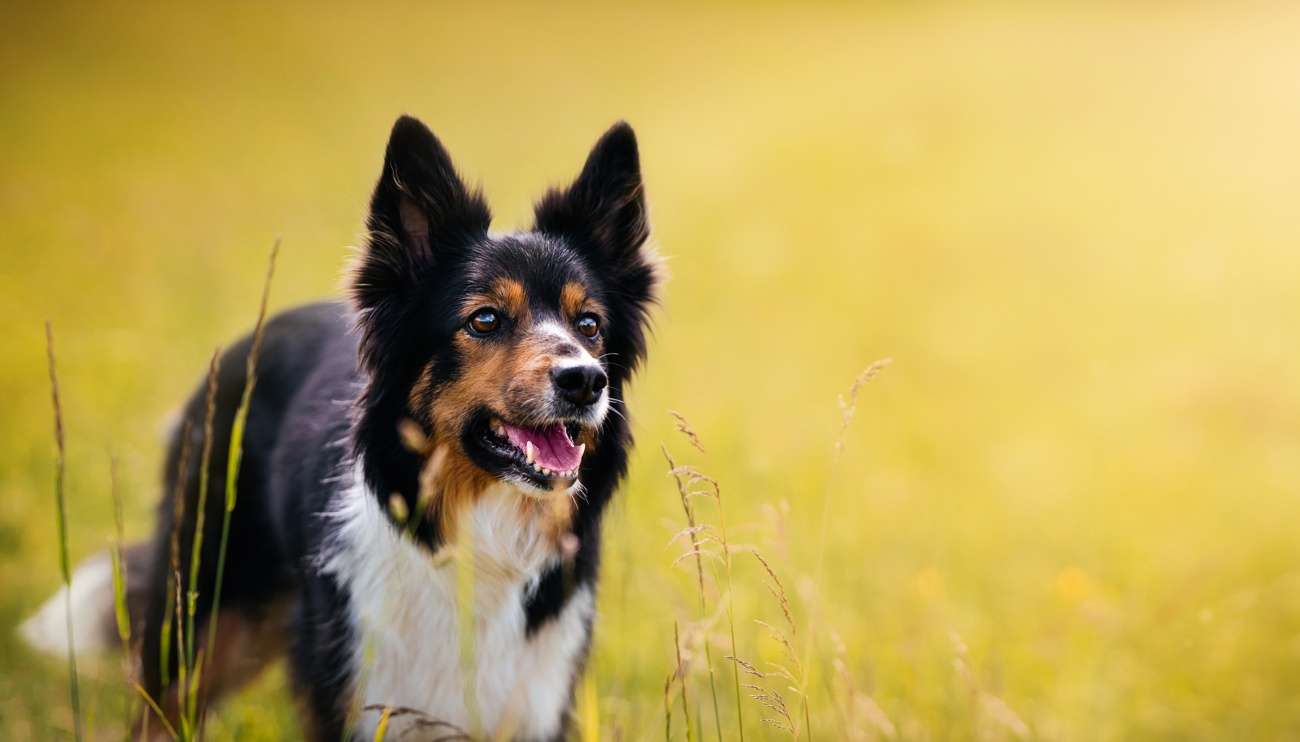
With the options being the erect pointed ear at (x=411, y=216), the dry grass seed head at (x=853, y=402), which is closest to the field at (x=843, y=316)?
the dry grass seed head at (x=853, y=402)

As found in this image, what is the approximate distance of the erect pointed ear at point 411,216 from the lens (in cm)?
285

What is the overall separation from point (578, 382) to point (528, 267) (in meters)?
0.58

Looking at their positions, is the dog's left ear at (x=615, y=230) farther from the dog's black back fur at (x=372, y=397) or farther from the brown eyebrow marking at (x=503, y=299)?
the brown eyebrow marking at (x=503, y=299)

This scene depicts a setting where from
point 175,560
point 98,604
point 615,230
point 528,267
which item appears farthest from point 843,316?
point 175,560

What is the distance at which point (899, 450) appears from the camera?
6.25m

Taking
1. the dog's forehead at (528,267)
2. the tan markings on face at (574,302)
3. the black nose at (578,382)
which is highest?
the dog's forehead at (528,267)

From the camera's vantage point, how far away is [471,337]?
2906 mm

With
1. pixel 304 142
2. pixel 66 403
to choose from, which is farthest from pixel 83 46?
pixel 66 403

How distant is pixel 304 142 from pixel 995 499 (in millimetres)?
10278

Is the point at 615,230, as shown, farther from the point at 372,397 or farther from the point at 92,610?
the point at 92,610

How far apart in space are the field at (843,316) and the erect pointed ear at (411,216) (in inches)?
19.8

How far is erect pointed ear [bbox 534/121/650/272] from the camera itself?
10.7ft

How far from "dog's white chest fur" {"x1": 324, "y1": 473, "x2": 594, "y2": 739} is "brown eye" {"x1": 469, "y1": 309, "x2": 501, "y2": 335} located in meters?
0.52

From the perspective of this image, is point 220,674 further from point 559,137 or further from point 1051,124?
point 1051,124
